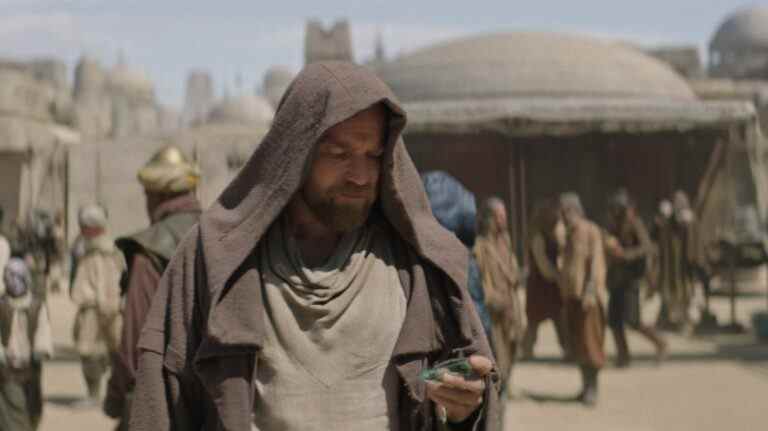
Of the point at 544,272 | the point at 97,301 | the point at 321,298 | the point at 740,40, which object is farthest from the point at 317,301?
the point at 740,40

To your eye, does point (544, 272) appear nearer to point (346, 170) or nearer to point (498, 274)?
point (498, 274)

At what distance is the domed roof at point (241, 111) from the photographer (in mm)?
46375

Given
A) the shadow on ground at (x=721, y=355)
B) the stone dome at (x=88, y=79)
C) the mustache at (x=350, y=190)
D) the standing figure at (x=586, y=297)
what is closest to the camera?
the mustache at (x=350, y=190)

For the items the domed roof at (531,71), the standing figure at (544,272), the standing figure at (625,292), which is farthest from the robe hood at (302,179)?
the domed roof at (531,71)

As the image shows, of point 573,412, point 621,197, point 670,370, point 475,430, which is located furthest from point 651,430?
point 475,430

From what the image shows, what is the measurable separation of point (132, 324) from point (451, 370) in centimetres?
212

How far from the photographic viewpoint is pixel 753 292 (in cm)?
1897

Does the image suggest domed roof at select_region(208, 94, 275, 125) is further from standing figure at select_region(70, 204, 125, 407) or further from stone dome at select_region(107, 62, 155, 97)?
standing figure at select_region(70, 204, 125, 407)

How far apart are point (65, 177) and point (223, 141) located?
2.85m

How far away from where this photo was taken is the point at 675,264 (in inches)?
516

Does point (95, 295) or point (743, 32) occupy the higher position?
point (743, 32)

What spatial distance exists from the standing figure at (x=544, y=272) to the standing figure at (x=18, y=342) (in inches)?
190

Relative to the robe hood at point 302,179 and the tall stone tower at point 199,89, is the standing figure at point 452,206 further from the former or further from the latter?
the tall stone tower at point 199,89

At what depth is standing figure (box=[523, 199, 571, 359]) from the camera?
989 cm
